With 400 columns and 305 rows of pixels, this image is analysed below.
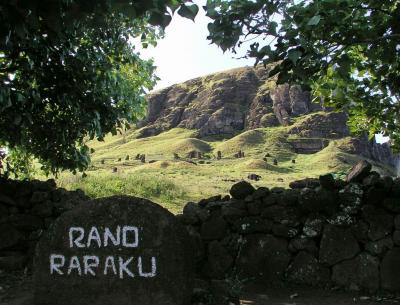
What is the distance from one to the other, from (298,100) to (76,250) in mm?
130707

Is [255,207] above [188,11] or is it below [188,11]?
below

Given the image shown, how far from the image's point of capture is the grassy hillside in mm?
21766

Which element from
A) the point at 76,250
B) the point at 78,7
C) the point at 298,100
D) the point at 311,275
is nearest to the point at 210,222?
the point at 311,275

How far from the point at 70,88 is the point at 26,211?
104 inches

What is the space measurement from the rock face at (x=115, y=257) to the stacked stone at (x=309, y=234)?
2.15 meters

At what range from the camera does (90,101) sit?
9.46m

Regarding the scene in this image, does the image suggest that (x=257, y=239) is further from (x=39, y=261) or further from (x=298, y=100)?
(x=298, y=100)

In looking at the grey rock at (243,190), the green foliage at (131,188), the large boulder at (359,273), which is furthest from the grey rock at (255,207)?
the green foliage at (131,188)

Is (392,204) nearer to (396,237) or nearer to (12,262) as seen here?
(396,237)

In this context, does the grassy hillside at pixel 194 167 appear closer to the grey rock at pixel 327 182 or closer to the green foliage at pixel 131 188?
the green foliage at pixel 131 188

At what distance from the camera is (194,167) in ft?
180

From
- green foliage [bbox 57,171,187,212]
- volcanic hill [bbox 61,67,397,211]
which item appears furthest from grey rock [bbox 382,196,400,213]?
volcanic hill [bbox 61,67,397,211]

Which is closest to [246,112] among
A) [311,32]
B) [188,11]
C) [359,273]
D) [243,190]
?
[243,190]

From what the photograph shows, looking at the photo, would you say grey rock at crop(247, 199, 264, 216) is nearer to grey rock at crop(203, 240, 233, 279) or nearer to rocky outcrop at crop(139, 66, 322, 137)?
grey rock at crop(203, 240, 233, 279)
